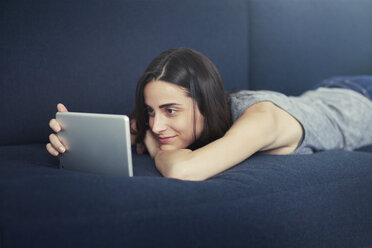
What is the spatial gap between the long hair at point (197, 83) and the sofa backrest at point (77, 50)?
0.40 meters

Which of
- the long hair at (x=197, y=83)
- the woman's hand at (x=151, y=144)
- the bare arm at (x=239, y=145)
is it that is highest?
the long hair at (x=197, y=83)

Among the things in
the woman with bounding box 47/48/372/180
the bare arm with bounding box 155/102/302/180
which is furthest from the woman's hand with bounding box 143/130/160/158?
the bare arm with bounding box 155/102/302/180

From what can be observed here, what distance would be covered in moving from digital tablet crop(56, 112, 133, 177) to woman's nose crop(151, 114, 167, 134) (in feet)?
0.79

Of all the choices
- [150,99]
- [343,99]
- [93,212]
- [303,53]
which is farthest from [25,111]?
[303,53]

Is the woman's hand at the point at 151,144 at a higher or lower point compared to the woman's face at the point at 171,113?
lower

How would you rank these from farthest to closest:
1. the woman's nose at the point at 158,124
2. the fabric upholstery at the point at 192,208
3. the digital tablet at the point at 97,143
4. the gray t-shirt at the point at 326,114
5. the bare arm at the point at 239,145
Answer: the gray t-shirt at the point at 326,114 → the woman's nose at the point at 158,124 → the bare arm at the point at 239,145 → the digital tablet at the point at 97,143 → the fabric upholstery at the point at 192,208

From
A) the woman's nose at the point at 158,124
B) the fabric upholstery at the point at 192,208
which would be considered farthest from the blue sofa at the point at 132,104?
the woman's nose at the point at 158,124

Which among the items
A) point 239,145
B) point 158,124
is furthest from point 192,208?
point 158,124

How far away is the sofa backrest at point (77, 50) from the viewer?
1.47 meters

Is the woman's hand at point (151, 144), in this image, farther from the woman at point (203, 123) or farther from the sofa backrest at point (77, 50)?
the sofa backrest at point (77, 50)

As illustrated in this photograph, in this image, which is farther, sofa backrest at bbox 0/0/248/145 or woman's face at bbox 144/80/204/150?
sofa backrest at bbox 0/0/248/145

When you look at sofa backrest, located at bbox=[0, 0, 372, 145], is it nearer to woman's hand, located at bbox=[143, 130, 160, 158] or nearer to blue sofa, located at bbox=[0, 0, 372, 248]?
blue sofa, located at bbox=[0, 0, 372, 248]

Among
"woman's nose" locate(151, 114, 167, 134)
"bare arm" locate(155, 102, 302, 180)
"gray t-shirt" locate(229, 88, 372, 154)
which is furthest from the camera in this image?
"gray t-shirt" locate(229, 88, 372, 154)

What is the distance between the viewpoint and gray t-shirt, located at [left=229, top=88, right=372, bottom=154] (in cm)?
128
